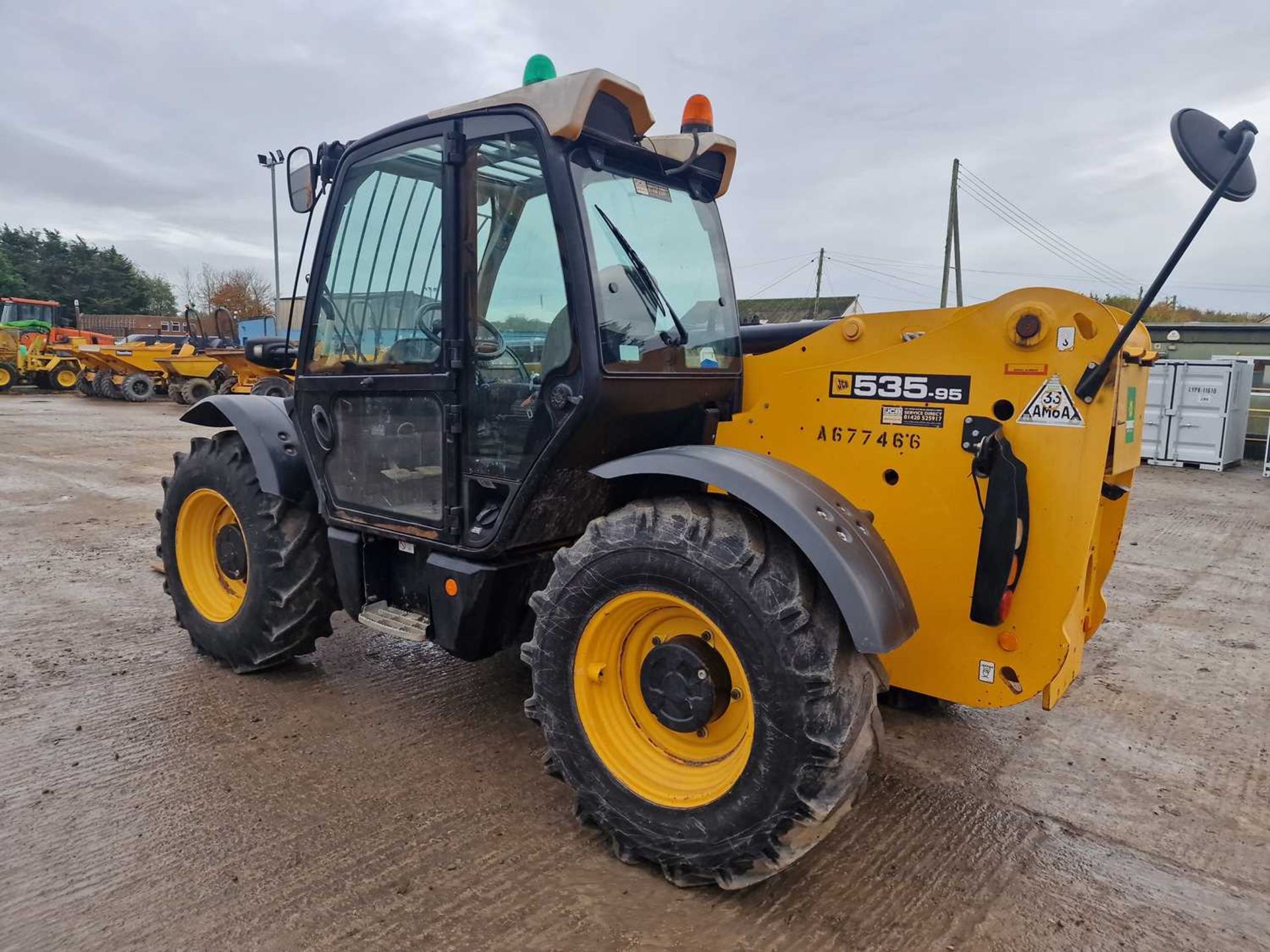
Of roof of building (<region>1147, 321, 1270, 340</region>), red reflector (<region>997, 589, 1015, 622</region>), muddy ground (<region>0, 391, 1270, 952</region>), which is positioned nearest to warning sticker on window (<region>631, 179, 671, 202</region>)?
red reflector (<region>997, 589, 1015, 622</region>)

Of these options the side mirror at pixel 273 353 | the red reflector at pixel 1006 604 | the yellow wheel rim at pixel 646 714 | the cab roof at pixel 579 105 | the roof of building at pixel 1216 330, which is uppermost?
the roof of building at pixel 1216 330

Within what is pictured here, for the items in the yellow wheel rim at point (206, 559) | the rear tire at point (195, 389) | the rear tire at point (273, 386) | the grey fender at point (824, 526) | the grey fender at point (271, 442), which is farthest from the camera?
the rear tire at point (195, 389)

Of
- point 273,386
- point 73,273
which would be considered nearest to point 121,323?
point 73,273

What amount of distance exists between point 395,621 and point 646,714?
Answer: 3.99 feet

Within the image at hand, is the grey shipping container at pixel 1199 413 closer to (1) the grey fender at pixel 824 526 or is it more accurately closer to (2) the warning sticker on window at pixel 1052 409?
(2) the warning sticker on window at pixel 1052 409

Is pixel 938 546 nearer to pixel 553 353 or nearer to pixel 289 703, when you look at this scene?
pixel 553 353

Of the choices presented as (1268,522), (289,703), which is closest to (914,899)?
(289,703)

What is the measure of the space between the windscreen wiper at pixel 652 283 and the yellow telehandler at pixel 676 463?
1 cm

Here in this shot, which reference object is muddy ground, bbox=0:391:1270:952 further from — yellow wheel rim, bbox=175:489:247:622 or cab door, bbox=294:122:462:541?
cab door, bbox=294:122:462:541

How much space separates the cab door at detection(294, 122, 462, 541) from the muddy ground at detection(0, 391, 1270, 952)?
969mm

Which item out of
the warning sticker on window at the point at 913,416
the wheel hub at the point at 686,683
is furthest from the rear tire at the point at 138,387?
the warning sticker on window at the point at 913,416

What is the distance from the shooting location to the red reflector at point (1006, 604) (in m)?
2.60

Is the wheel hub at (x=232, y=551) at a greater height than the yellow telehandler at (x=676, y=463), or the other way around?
the yellow telehandler at (x=676, y=463)

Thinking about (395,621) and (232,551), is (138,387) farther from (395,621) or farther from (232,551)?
(395,621)
